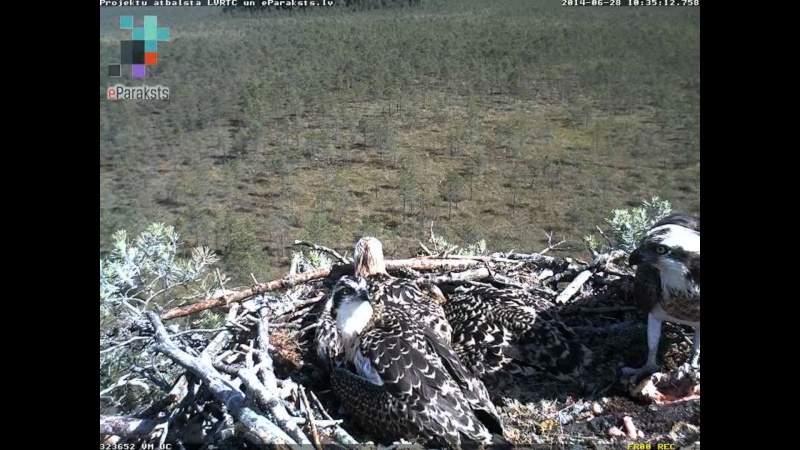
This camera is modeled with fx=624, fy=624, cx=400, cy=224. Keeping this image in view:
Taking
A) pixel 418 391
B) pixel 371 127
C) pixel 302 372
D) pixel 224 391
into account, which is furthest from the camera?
pixel 371 127

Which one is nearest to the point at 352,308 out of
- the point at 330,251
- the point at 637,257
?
the point at 330,251

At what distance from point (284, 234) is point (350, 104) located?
1.51 m

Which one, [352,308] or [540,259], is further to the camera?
[540,259]

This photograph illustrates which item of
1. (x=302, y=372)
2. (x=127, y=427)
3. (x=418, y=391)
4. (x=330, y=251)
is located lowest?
(x=127, y=427)

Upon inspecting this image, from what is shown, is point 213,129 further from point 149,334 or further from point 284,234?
point 149,334

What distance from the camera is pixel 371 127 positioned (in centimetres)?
645

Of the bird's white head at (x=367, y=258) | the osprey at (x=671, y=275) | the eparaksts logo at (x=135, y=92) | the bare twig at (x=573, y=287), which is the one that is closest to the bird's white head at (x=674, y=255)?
the osprey at (x=671, y=275)

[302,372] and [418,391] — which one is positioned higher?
[418,391]

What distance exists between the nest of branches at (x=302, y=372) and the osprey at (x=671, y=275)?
47 cm

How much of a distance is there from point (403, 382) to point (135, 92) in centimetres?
Result: 322

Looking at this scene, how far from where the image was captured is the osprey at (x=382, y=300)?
4.48 metres

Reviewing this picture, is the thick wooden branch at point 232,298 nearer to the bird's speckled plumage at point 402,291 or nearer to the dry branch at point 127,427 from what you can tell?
the bird's speckled plumage at point 402,291

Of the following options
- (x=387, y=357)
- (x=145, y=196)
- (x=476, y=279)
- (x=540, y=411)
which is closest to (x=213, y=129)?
(x=145, y=196)

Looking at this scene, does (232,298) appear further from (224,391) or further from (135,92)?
(135,92)
